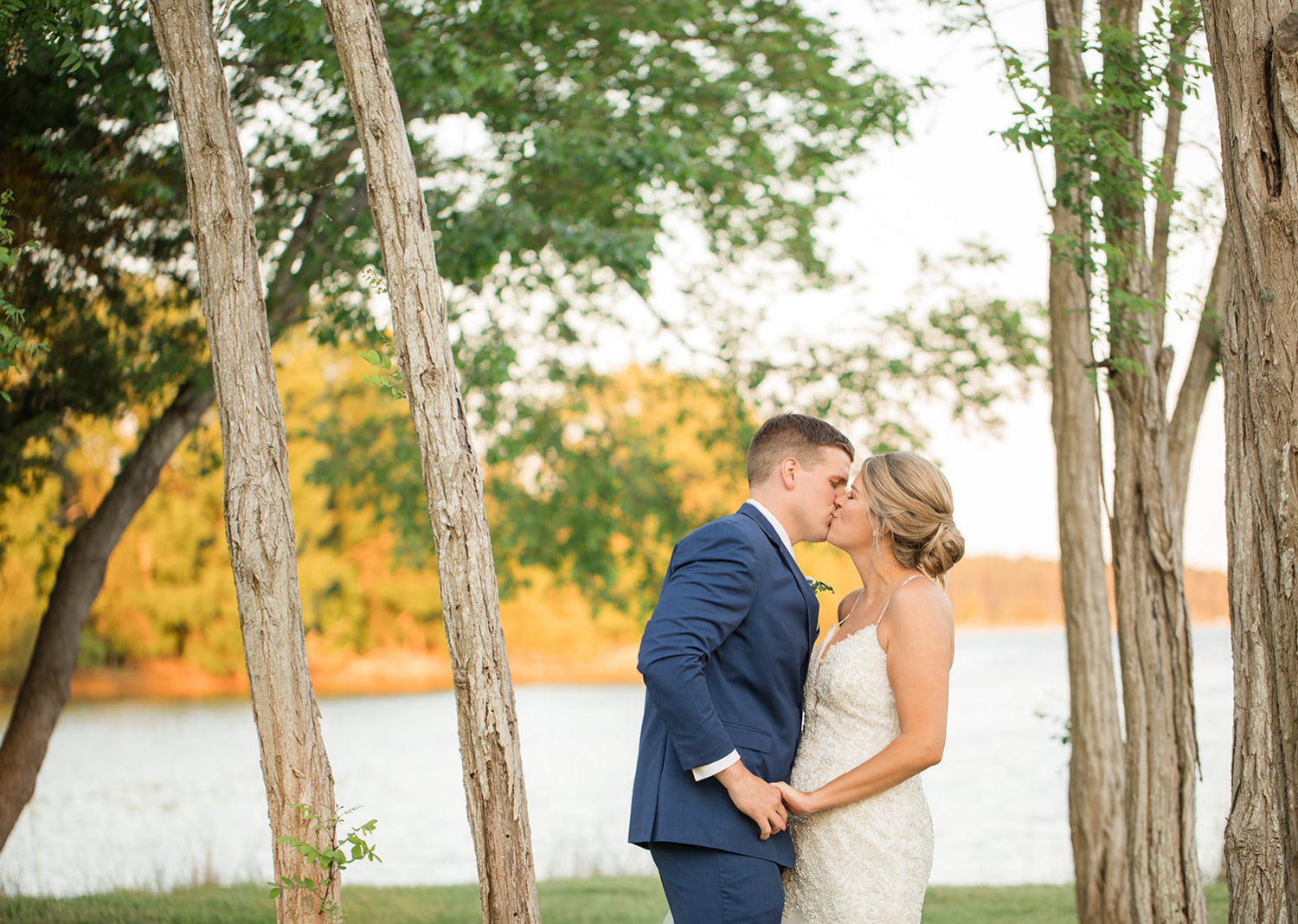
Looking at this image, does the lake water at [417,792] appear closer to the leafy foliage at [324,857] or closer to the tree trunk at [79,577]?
the tree trunk at [79,577]

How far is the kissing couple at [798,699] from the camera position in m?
2.68

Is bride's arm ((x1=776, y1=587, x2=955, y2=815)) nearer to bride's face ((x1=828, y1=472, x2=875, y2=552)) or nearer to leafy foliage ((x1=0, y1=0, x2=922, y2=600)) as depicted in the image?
bride's face ((x1=828, y1=472, x2=875, y2=552))

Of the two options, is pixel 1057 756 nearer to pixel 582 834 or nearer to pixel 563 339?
pixel 582 834

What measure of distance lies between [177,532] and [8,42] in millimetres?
24673

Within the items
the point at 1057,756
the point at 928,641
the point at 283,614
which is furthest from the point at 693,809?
the point at 1057,756

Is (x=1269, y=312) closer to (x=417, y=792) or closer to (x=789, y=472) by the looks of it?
(x=789, y=472)

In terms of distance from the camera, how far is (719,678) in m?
2.78

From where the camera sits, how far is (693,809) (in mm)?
A: 2711

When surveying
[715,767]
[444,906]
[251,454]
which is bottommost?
[444,906]

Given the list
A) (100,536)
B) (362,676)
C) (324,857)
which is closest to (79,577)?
(100,536)

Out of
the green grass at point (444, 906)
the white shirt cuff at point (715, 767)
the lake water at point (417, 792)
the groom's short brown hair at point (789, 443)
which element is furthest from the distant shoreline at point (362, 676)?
the white shirt cuff at point (715, 767)

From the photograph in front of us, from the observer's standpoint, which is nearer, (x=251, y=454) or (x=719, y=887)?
(x=719, y=887)

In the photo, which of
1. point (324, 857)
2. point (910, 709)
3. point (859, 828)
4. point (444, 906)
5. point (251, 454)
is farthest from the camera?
point (444, 906)

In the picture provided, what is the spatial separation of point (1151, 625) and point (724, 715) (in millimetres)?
2817
